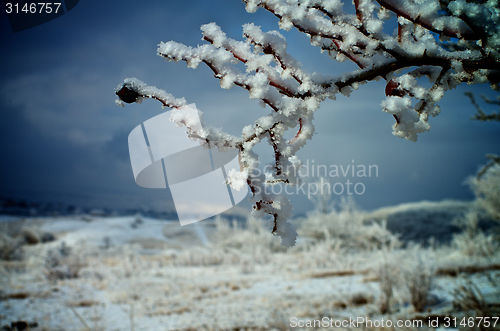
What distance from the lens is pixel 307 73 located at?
0.76 metres

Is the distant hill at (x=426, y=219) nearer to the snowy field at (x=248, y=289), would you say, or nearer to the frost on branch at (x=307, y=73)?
the snowy field at (x=248, y=289)

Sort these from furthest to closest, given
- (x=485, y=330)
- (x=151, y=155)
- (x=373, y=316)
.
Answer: (x=373, y=316) < (x=485, y=330) < (x=151, y=155)

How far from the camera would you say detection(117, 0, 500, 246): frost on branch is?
28.4 inches

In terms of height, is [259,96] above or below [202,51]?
below

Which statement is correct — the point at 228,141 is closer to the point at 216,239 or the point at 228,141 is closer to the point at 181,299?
the point at 181,299

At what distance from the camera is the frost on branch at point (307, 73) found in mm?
721

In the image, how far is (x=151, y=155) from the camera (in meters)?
1.11

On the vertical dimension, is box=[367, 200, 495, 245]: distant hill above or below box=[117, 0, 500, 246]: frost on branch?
below

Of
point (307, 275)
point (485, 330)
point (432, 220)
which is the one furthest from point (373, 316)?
point (432, 220)

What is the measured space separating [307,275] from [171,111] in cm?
640

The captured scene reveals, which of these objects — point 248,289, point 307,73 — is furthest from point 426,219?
point 307,73

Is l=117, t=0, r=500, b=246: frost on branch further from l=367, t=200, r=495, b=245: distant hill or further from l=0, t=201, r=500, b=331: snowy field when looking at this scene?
l=367, t=200, r=495, b=245: distant hill

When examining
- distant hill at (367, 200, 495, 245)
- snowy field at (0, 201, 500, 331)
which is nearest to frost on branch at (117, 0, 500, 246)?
snowy field at (0, 201, 500, 331)

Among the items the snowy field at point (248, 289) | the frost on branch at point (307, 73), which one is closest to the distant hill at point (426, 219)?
the snowy field at point (248, 289)
